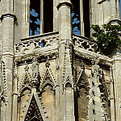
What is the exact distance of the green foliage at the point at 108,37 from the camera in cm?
2541

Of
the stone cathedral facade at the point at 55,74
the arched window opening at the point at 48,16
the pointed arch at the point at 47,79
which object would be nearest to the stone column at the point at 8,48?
the stone cathedral facade at the point at 55,74

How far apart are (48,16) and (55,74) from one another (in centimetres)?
573

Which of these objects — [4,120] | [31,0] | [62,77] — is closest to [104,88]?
[62,77]

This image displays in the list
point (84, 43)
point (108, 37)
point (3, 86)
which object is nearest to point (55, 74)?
point (3, 86)

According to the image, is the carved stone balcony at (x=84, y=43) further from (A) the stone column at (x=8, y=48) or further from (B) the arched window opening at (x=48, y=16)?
(B) the arched window opening at (x=48, y=16)

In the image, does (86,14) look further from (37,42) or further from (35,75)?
(35,75)

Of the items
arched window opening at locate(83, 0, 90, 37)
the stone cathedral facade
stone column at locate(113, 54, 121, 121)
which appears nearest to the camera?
the stone cathedral facade

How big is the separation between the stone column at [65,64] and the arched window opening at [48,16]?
393cm

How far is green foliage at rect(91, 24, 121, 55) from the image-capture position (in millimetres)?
25406

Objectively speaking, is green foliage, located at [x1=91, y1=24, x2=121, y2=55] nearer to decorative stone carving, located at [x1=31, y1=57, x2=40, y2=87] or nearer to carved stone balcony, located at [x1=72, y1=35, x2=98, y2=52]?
carved stone balcony, located at [x1=72, y1=35, x2=98, y2=52]

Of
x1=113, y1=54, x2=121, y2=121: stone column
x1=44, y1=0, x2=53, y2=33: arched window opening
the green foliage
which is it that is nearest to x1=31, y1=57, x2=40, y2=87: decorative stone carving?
the green foliage

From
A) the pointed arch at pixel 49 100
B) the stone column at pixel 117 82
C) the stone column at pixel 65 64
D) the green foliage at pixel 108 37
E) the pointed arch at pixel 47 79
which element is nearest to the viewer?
the stone column at pixel 65 64

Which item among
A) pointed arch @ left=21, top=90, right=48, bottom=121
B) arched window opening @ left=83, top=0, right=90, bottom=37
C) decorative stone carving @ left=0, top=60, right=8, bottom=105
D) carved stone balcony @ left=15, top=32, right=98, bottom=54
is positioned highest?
arched window opening @ left=83, top=0, right=90, bottom=37

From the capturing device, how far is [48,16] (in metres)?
29.2
